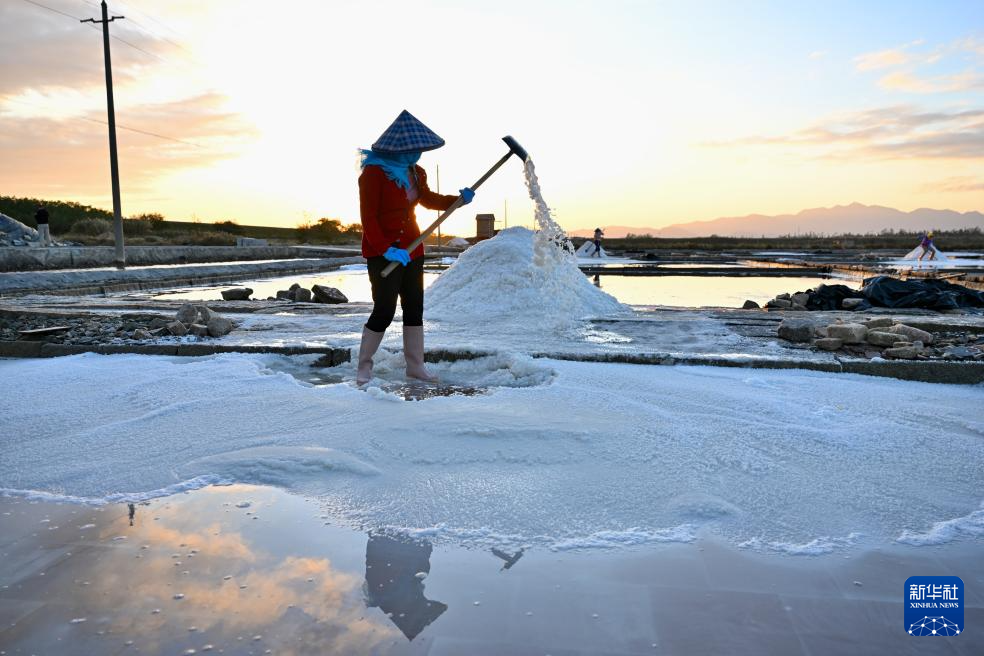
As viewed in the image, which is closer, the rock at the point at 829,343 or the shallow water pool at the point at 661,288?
the rock at the point at 829,343

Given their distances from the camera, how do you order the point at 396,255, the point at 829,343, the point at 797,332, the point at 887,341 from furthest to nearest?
the point at 797,332
the point at 829,343
the point at 887,341
the point at 396,255

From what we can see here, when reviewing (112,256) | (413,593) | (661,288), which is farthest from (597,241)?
(413,593)

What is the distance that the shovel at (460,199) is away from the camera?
338 centimetres

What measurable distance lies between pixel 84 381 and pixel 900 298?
7.16m

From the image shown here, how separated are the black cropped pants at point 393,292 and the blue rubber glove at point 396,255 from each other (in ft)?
0.19

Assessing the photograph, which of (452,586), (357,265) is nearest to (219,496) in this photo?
(452,586)

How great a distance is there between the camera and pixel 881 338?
4008mm

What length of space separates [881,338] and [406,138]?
10.1 ft

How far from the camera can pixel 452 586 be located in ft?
4.79

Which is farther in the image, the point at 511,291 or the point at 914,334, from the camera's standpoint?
the point at 511,291

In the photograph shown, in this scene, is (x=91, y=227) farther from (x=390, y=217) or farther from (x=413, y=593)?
(x=413, y=593)

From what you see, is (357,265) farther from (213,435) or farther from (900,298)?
(213,435)

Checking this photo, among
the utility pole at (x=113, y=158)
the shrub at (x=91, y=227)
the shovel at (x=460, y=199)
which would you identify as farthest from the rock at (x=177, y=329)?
the shrub at (x=91, y=227)

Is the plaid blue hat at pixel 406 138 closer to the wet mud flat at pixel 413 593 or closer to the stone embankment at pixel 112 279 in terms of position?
the wet mud flat at pixel 413 593
